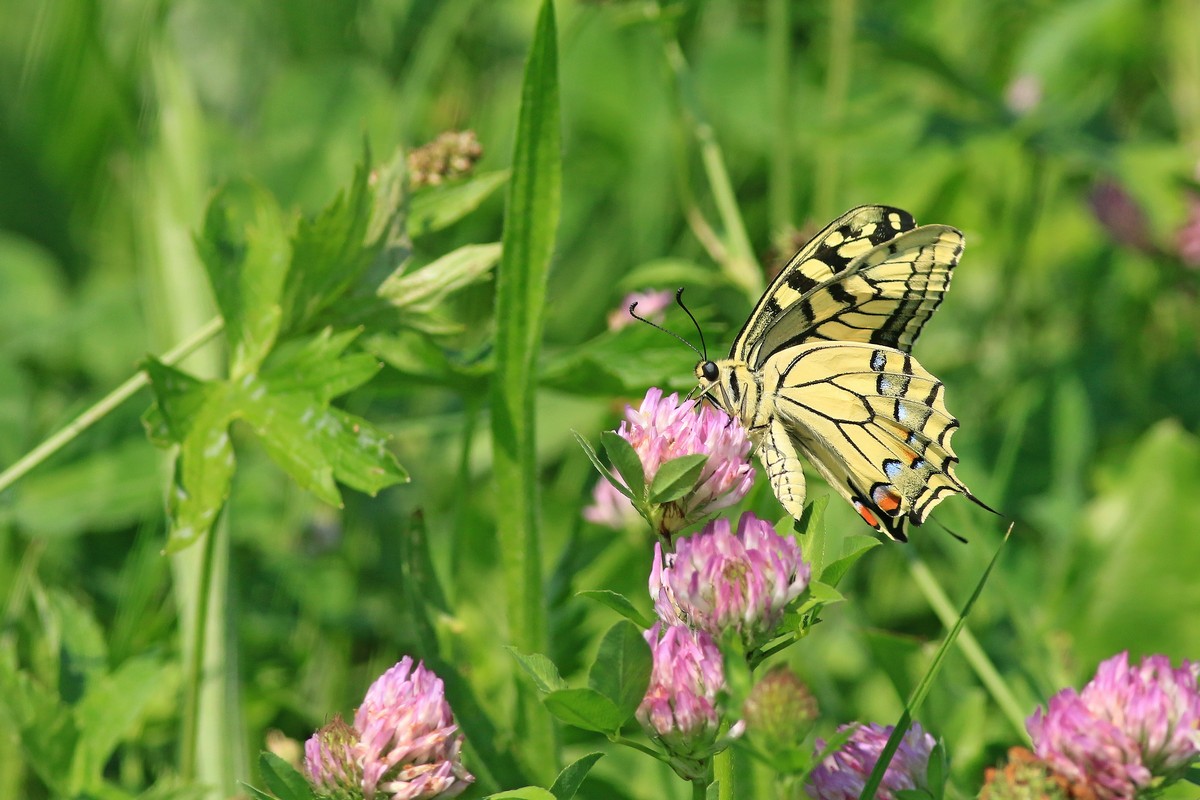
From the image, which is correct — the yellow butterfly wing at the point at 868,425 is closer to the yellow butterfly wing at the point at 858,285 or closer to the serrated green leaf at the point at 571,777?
the yellow butterfly wing at the point at 858,285

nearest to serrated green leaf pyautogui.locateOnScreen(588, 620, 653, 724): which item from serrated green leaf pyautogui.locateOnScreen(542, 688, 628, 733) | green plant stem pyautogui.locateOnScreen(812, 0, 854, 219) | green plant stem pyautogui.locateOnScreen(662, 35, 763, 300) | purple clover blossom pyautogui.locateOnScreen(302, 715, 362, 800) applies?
serrated green leaf pyautogui.locateOnScreen(542, 688, 628, 733)

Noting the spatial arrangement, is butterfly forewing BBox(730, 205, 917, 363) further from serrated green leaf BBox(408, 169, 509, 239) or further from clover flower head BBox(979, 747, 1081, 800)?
clover flower head BBox(979, 747, 1081, 800)

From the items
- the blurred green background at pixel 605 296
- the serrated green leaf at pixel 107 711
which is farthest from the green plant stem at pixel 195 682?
the blurred green background at pixel 605 296

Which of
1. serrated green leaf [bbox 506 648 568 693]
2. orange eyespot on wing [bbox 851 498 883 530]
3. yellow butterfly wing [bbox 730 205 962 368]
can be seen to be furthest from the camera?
yellow butterfly wing [bbox 730 205 962 368]

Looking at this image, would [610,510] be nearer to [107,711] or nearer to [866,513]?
[866,513]

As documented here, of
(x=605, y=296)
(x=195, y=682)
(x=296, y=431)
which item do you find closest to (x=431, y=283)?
(x=296, y=431)

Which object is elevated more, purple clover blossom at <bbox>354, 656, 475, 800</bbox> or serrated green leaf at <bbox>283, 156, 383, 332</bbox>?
serrated green leaf at <bbox>283, 156, 383, 332</bbox>

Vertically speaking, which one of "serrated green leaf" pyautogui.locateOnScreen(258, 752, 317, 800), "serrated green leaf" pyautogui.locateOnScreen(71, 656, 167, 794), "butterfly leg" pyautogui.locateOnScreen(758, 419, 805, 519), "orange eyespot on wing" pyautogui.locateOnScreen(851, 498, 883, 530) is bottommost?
"serrated green leaf" pyautogui.locateOnScreen(71, 656, 167, 794)
